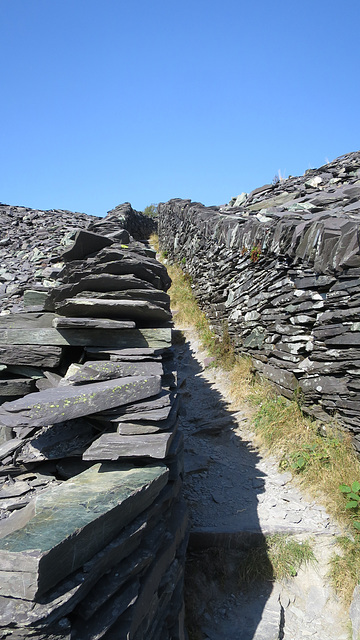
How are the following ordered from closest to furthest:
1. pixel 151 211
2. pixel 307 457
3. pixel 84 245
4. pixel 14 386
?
pixel 14 386 → pixel 84 245 → pixel 307 457 → pixel 151 211

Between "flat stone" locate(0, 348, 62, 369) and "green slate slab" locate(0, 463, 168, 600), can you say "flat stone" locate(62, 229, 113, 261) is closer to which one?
"flat stone" locate(0, 348, 62, 369)

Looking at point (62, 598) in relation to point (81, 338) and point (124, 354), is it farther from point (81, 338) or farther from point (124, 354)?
point (81, 338)

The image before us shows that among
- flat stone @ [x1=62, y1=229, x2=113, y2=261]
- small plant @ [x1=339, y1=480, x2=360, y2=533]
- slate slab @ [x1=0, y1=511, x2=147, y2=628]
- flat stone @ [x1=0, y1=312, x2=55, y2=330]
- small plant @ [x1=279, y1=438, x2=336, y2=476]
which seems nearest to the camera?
slate slab @ [x1=0, y1=511, x2=147, y2=628]

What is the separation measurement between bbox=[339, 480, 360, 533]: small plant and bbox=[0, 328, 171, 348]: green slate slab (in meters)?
2.87

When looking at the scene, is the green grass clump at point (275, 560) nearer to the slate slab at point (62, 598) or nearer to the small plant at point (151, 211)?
the slate slab at point (62, 598)

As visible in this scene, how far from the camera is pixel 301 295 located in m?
5.98

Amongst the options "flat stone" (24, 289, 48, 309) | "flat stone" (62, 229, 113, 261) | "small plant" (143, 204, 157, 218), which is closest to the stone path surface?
"flat stone" (24, 289, 48, 309)

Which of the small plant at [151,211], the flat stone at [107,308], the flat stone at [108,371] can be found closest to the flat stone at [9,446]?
the flat stone at [108,371]

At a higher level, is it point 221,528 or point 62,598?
point 62,598

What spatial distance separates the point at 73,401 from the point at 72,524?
1.01 m

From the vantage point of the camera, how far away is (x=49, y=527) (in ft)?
6.95

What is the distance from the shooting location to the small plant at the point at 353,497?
4465 millimetres

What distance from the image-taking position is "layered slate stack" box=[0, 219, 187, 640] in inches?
76.9

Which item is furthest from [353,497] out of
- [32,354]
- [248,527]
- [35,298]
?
[35,298]
